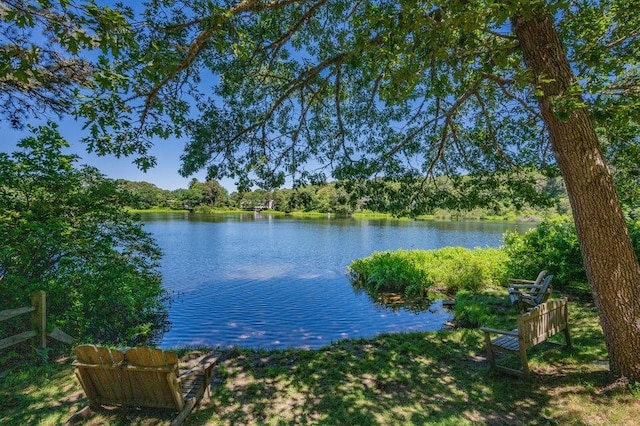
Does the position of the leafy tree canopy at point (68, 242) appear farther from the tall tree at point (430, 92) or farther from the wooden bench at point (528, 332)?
the wooden bench at point (528, 332)

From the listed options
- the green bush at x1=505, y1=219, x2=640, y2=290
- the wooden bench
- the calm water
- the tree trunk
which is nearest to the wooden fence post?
the calm water

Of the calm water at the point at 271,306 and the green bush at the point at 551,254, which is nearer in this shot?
the calm water at the point at 271,306

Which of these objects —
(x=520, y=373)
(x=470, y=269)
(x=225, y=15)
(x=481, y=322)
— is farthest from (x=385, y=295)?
(x=225, y=15)

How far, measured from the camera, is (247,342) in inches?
362

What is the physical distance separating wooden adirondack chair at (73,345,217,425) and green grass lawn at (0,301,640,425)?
0.20 metres

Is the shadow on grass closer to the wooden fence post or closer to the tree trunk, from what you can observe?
the tree trunk

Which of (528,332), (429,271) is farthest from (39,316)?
(429,271)

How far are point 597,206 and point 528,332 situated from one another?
6.73 ft

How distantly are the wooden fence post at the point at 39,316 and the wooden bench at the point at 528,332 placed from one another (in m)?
7.50

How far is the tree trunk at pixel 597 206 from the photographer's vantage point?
13.7 feet

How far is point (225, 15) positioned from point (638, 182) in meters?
9.91

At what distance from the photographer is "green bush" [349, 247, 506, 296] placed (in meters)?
13.6

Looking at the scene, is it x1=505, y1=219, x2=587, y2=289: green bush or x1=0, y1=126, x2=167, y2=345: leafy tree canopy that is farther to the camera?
x1=505, y1=219, x2=587, y2=289: green bush

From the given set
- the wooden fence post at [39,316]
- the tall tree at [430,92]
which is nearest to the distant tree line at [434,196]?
the tall tree at [430,92]
